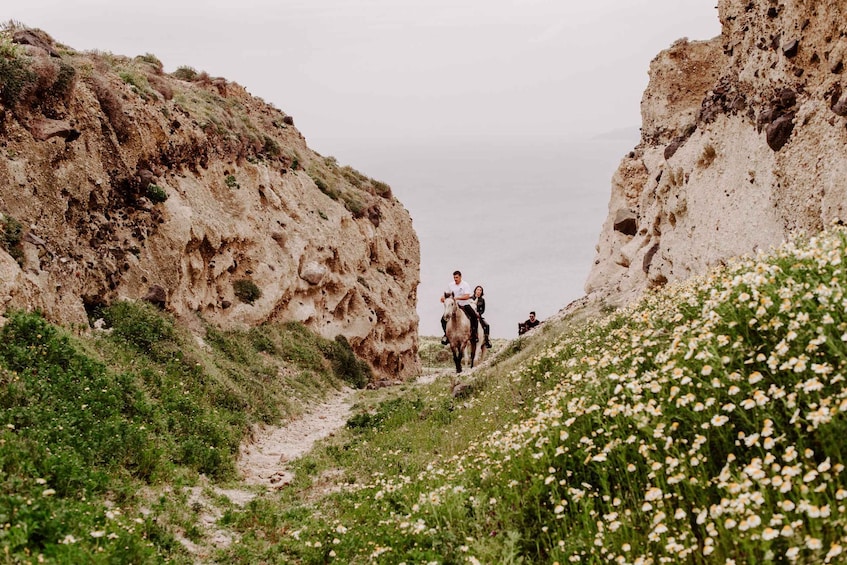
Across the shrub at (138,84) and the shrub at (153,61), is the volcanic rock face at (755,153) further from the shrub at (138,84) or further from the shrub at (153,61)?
the shrub at (153,61)

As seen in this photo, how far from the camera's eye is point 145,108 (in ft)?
76.8

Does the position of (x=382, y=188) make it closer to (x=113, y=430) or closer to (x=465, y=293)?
(x=465, y=293)

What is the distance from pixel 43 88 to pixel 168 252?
265 inches

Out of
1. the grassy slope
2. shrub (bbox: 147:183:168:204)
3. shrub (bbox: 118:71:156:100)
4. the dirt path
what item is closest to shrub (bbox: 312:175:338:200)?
shrub (bbox: 118:71:156:100)

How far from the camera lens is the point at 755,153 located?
637 inches

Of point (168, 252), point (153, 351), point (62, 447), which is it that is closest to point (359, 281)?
point (168, 252)

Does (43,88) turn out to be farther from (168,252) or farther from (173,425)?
(173,425)

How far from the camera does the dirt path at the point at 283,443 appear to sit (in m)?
14.1

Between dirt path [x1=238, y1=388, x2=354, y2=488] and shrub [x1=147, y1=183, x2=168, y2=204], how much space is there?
1009cm

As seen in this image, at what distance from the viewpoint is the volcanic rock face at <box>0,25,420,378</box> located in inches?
653

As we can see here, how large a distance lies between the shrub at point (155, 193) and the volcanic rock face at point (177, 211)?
0.05 metres

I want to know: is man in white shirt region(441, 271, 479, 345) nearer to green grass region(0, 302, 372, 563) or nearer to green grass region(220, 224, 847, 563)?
green grass region(0, 302, 372, 563)

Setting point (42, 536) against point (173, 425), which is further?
point (173, 425)

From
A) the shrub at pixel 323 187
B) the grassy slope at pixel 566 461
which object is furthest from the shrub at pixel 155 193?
the shrub at pixel 323 187
